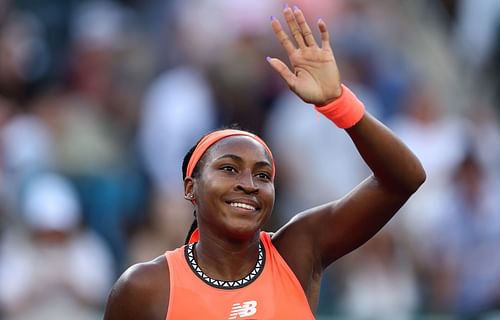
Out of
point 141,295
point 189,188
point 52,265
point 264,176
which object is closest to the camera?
point 141,295

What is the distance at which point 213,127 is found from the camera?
407 inches

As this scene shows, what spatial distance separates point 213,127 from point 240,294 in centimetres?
554

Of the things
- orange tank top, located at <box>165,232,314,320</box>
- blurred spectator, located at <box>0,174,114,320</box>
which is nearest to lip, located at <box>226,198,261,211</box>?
orange tank top, located at <box>165,232,314,320</box>

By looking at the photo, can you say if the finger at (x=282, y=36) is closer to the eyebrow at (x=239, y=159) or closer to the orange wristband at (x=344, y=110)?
the orange wristband at (x=344, y=110)

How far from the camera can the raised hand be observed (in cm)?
470

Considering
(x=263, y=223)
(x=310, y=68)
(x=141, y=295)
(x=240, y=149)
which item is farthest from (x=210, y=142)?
(x=141, y=295)

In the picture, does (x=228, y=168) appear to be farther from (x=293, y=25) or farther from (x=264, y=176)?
(x=293, y=25)

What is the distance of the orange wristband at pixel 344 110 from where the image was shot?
4.73 meters

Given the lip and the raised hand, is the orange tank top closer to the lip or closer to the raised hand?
the lip

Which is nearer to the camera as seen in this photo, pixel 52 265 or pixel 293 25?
pixel 293 25

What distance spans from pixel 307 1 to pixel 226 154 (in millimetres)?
6896

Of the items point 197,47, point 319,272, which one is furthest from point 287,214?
point 319,272

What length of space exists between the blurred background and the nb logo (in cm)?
401

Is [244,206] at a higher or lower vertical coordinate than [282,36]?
lower
